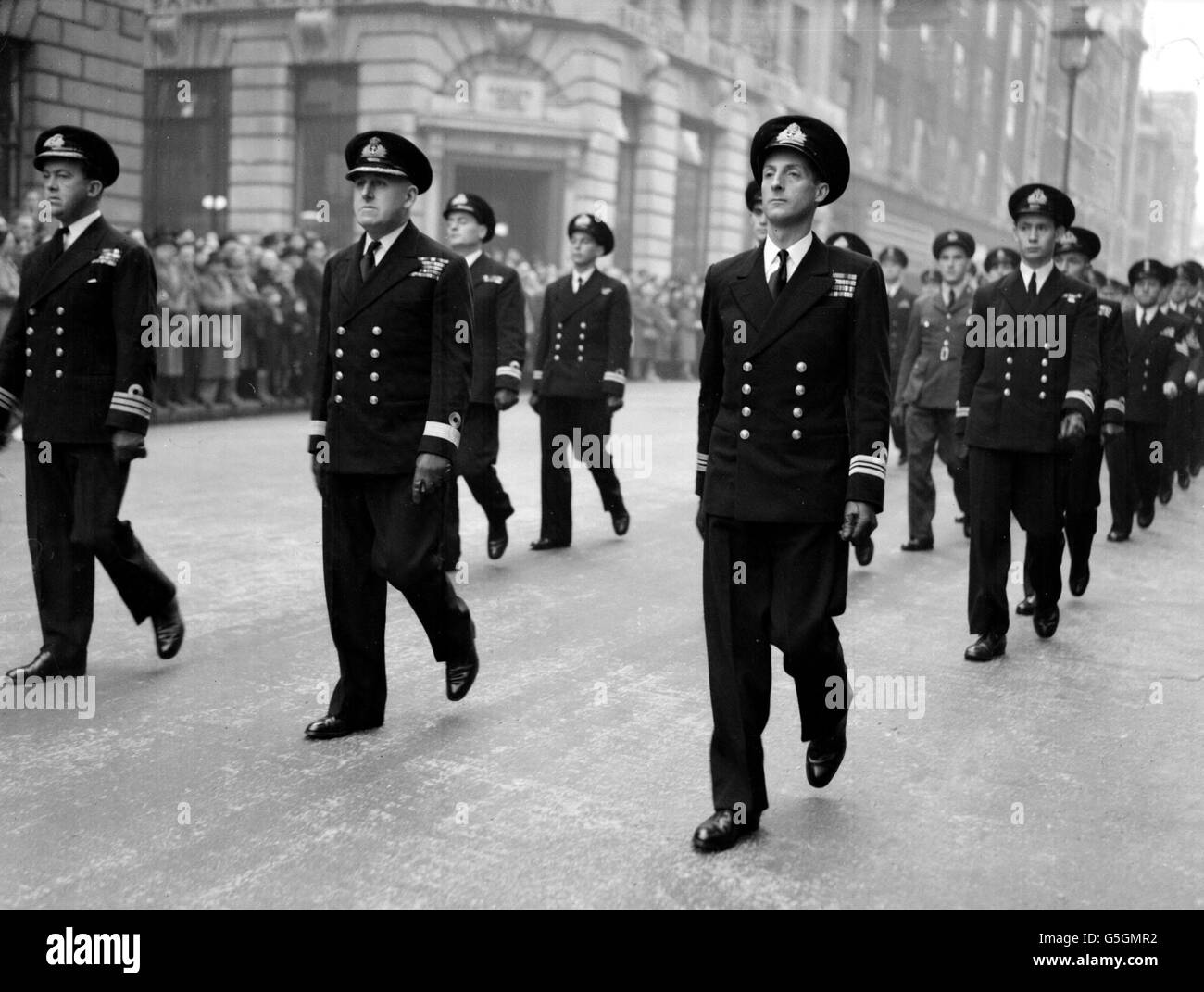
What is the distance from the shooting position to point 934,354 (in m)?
10.9

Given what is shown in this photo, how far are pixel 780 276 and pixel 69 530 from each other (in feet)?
10.5

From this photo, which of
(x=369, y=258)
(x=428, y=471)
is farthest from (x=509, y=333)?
(x=428, y=471)

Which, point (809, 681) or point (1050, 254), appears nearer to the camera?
point (809, 681)

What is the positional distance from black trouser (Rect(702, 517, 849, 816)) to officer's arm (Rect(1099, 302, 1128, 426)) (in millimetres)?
4410

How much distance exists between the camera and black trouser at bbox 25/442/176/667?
604cm

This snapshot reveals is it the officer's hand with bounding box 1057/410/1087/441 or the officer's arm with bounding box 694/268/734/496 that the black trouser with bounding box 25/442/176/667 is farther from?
the officer's hand with bounding box 1057/410/1087/441

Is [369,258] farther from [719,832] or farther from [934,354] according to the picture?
[934,354]

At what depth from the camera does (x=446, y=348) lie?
5.32 metres

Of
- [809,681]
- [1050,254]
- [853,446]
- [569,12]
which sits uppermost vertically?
[569,12]

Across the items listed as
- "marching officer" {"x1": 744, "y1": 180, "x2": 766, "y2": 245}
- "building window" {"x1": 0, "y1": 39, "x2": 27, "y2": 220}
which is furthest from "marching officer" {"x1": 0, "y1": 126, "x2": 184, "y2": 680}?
"building window" {"x1": 0, "y1": 39, "x2": 27, "y2": 220}

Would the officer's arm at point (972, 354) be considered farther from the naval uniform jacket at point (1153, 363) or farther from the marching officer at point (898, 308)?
the marching officer at point (898, 308)
